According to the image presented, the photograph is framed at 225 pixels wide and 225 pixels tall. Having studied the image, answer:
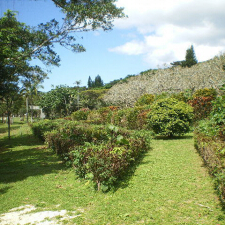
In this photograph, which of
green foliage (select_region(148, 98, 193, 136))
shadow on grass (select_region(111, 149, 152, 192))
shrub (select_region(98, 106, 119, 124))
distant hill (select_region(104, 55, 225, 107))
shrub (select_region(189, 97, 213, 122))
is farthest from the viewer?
distant hill (select_region(104, 55, 225, 107))

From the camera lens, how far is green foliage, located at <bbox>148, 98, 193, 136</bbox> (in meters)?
10.2

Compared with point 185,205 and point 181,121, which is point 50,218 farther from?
point 181,121

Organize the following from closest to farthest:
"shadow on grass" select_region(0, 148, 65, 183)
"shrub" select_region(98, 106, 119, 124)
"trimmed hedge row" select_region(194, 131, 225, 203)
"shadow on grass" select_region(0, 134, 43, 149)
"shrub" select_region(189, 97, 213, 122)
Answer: "trimmed hedge row" select_region(194, 131, 225, 203) → "shadow on grass" select_region(0, 148, 65, 183) → "shrub" select_region(189, 97, 213, 122) → "shadow on grass" select_region(0, 134, 43, 149) → "shrub" select_region(98, 106, 119, 124)

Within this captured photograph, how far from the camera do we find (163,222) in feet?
11.7

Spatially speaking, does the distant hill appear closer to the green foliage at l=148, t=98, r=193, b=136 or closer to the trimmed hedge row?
the green foliage at l=148, t=98, r=193, b=136

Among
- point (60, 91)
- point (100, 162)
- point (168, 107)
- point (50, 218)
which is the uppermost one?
point (60, 91)

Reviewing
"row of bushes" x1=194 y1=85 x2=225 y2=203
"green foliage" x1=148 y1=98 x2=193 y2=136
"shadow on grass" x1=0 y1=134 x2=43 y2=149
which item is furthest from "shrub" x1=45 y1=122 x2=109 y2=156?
"shadow on grass" x1=0 y1=134 x2=43 y2=149

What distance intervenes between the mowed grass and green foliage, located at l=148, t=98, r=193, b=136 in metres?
2.54

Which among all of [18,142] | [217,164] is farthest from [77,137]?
[18,142]

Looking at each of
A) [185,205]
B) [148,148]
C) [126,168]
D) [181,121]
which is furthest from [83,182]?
[181,121]

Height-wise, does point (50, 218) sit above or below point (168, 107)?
below

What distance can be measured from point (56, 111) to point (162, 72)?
12820mm

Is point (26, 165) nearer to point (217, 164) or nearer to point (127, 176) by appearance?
→ point (127, 176)

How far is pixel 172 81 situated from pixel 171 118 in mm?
13708
